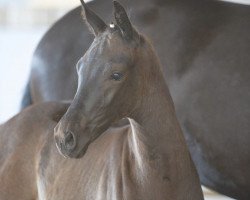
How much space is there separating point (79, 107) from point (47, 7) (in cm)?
178

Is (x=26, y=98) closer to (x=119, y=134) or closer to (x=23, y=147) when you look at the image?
(x=23, y=147)

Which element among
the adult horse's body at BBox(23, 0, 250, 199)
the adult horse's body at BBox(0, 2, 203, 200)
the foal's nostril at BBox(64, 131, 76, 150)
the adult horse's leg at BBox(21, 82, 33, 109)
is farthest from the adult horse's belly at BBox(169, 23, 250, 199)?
the foal's nostril at BBox(64, 131, 76, 150)

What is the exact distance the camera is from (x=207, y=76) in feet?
5.90

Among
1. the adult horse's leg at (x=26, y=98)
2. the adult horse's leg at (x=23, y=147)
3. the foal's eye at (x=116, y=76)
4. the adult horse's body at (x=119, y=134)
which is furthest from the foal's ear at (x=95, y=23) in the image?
the adult horse's leg at (x=26, y=98)

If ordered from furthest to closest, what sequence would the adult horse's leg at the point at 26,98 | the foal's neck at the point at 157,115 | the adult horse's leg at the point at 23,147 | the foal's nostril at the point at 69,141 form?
1. the adult horse's leg at the point at 26,98
2. the adult horse's leg at the point at 23,147
3. the foal's neck at the point at 157,115
4. the foal's nostril at the point at 69,141

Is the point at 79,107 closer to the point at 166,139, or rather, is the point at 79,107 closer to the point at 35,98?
the point at 166,139

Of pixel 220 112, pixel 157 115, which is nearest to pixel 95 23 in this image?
pixel 157 115

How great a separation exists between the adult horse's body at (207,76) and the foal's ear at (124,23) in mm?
→ 636

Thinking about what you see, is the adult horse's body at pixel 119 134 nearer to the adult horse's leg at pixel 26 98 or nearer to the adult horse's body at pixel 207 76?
the adult horse's body at pixel 207 76

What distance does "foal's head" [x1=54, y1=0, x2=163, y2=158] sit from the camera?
112cm

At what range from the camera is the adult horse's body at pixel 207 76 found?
1.71m

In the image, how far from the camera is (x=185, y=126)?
5.98 ft

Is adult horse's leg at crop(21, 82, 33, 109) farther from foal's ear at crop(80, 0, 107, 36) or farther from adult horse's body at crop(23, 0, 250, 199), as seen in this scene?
foal's ear at crop(80, 0, 107, 36)

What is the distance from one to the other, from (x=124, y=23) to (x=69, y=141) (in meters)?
0.25
